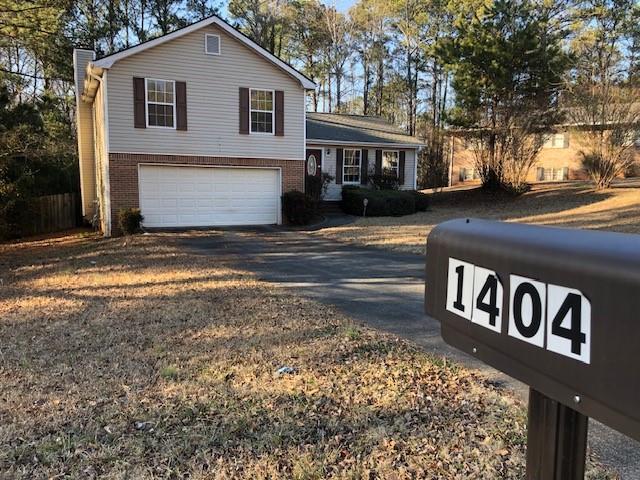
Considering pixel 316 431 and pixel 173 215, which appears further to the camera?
pixel 173 215

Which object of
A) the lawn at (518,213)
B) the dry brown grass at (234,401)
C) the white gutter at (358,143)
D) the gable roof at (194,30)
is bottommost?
the dry brown grass at (234,401)

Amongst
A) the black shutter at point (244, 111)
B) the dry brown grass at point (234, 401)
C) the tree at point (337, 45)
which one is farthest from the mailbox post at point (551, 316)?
the tree at point (337, 45)

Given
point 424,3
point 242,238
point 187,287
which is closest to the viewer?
point 187,287

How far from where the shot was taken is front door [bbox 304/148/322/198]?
20.0 metres

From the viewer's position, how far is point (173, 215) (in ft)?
54.0

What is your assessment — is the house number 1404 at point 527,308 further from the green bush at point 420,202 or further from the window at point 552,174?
the window at point 552,174

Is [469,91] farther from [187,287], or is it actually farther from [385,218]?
[187,287]

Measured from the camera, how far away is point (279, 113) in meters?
17.4

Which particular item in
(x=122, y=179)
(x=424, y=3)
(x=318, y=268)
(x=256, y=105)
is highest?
(x=424, y=3)

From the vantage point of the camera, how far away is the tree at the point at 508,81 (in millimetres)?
20438

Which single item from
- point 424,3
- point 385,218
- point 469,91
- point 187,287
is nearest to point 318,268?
point 187,287

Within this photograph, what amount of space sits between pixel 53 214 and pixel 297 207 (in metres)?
9.85

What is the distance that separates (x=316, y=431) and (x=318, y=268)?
21.5 feet

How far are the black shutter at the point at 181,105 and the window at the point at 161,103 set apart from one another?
120 mm
